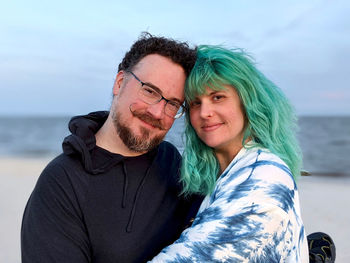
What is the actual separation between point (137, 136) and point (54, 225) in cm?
69

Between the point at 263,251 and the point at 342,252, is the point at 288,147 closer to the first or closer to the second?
the point at 263,251

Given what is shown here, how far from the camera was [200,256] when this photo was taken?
4.89 feet

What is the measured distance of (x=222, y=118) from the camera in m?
2.00

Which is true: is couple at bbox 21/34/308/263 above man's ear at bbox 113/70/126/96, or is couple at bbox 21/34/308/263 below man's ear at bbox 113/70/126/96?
below

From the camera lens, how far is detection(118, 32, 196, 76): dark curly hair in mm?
2230

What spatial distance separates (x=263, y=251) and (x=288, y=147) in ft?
2.33

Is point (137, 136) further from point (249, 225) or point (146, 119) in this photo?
point (249, 225)

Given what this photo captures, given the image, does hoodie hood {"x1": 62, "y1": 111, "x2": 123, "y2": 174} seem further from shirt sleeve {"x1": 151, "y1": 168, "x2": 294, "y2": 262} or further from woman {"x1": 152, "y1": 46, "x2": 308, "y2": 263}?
shirt sleeve {"x1": 151, "y1": 168, "x2": 294, "y2": 262}

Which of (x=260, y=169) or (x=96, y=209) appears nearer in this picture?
(x=260, y=169)

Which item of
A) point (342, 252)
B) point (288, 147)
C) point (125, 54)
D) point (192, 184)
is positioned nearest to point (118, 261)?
point (192, 184)

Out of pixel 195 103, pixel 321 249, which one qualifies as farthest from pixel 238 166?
pixel 321 249

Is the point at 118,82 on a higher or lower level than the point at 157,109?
higher

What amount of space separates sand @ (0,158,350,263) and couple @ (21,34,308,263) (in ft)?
11.7

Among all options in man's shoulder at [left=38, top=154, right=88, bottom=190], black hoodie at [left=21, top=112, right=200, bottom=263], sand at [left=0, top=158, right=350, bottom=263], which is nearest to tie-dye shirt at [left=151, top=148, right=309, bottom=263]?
black hoodie at [left=21, top=112, right=200, bottom=263]
